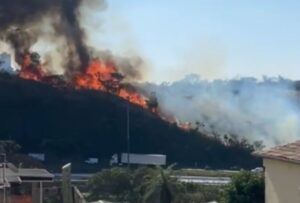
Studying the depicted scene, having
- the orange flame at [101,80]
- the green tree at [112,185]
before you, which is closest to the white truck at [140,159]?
the orange flame at [101,80]

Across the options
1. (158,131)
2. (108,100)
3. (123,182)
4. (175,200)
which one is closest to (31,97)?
(108,100)

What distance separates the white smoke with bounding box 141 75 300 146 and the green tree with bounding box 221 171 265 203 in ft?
188

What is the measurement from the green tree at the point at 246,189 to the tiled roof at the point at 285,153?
25.4 ft

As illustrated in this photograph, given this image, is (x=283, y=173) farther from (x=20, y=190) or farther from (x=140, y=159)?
(x=140, y=159)

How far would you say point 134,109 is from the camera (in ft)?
291

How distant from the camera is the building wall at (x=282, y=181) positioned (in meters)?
21.3

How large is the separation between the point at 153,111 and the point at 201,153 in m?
8.79

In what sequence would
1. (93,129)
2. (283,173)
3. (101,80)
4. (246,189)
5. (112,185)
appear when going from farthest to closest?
(101,80)
(93,129)
(112,185)
(246,189)
(283,173)

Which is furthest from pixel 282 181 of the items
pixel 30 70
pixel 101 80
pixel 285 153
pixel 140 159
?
pixel 30 70

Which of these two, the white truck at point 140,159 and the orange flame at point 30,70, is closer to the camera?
the white truck at point 140,159

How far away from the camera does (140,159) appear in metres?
77.4

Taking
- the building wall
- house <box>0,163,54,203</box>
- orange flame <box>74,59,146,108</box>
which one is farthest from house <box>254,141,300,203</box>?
orange flame <box>74,59,146,108</box>

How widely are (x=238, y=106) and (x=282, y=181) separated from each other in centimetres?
7880

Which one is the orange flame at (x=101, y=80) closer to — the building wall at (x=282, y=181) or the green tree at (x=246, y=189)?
the green tree at (x=246, y=189)
